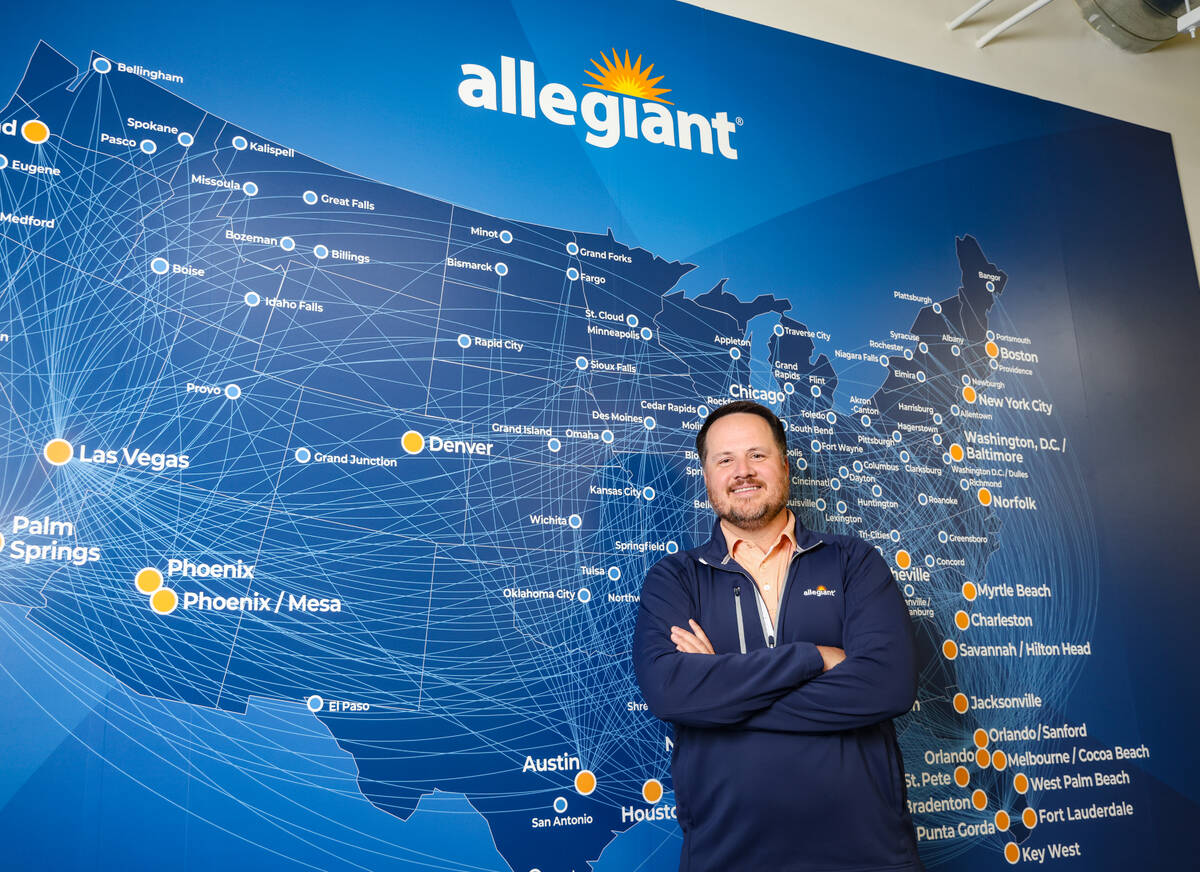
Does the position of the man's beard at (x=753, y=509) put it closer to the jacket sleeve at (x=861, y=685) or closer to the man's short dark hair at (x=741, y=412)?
the man's short dark hair at (x=741, y=412)

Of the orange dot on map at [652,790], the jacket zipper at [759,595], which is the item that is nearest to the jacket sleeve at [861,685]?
the jacket zipper at [759,595]

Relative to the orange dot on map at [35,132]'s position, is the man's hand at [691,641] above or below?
below

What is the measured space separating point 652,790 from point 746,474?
2.73ft

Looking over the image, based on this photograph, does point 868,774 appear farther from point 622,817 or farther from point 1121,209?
point 1121,209

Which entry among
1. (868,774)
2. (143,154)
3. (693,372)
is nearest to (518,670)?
(868,774)

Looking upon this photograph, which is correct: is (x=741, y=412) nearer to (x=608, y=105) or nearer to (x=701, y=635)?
(x=701, y=635)

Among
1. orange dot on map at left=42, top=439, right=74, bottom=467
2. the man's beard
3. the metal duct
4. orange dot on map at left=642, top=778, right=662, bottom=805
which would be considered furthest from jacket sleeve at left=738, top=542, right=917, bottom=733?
the metal duct

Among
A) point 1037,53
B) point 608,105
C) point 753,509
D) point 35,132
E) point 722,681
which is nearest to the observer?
point 722,681

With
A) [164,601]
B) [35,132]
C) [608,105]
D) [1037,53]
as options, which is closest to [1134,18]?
[1037,53]

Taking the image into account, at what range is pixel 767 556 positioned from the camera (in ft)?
7.06

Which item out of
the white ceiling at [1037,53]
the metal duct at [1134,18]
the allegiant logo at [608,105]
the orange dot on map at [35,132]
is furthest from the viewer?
the metal duct at [1134,18]

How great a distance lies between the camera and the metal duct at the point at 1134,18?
10.7 feet

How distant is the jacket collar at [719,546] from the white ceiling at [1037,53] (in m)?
1.79

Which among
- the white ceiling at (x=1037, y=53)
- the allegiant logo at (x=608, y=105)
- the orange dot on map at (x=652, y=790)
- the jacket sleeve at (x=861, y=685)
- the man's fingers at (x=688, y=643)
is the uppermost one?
the white ceiling at (x=1037, y=53)
